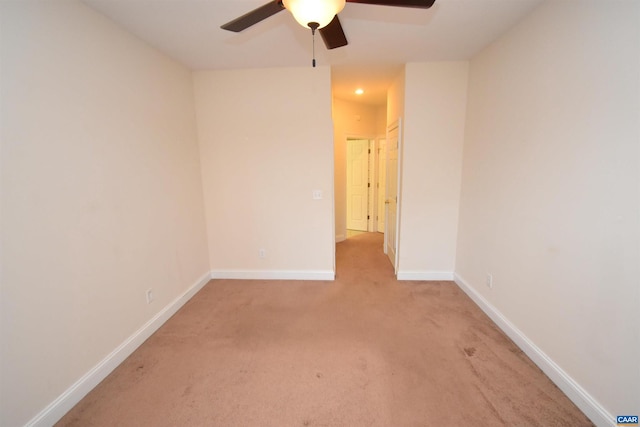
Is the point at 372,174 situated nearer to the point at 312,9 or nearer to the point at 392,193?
the point at 392,193

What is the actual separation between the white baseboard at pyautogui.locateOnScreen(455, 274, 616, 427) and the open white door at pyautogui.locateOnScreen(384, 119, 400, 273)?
4.16ft

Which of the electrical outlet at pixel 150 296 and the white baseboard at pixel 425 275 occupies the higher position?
the electrical outlet at pixel 150 296

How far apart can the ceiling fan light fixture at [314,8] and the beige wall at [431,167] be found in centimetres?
196

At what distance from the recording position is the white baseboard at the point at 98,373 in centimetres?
146

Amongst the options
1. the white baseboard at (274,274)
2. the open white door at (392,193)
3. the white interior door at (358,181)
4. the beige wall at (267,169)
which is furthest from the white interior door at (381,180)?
the white baseboard at (274,274)

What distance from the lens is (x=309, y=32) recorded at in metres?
2.18

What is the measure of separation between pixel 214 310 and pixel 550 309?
9.45 feet

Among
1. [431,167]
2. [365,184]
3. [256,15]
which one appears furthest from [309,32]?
[365,184]

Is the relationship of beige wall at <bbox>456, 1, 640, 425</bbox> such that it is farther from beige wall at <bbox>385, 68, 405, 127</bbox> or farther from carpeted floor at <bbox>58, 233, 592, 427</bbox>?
beige wall at <bbox>385, 68, 405, 127</bbox>

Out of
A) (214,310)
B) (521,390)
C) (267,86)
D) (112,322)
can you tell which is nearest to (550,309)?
(521,390)

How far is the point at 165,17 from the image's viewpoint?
1927mm

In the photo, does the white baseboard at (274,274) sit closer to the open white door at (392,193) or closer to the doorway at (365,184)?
the open white door at (392,193)

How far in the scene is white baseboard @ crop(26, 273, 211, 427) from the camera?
146cm

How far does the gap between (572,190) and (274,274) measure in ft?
9.83
